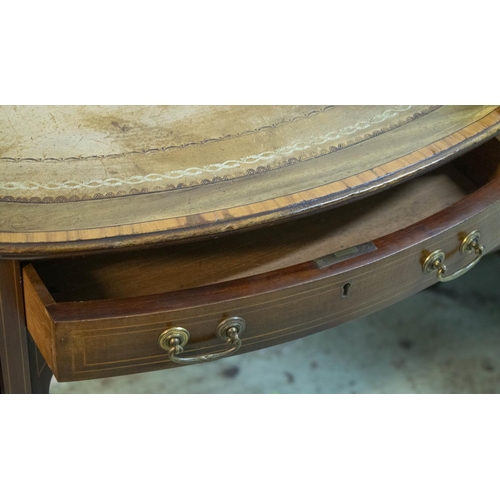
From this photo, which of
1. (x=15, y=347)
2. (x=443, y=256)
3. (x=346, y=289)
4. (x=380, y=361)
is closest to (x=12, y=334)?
(x=15, y=347)

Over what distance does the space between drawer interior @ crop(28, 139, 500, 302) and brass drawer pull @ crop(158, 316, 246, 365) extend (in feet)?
0.28

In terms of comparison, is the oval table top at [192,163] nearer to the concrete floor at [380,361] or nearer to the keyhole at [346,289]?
the keyhole at [346,289]

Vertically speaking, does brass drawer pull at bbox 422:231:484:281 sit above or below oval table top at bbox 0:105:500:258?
below

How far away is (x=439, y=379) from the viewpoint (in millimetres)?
1168

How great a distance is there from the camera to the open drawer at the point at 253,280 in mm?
702

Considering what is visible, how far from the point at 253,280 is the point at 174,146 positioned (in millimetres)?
144

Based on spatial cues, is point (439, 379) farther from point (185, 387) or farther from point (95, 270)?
point (95, 270)

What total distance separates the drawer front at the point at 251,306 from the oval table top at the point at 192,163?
0.16 ft

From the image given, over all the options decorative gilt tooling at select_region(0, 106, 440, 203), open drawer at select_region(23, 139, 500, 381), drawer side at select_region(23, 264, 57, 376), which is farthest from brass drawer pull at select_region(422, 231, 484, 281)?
drawer side at select_region(23, 264, 57, 376)

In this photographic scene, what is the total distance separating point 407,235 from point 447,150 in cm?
10

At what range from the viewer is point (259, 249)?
2.78 feet

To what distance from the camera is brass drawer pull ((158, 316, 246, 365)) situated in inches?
28.2

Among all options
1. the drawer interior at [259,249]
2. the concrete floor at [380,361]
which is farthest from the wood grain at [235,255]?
the concrete floor at [380,361]

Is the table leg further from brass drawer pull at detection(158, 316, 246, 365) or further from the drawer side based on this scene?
brass drawer pull at detection(158, 316, 246, 365)
